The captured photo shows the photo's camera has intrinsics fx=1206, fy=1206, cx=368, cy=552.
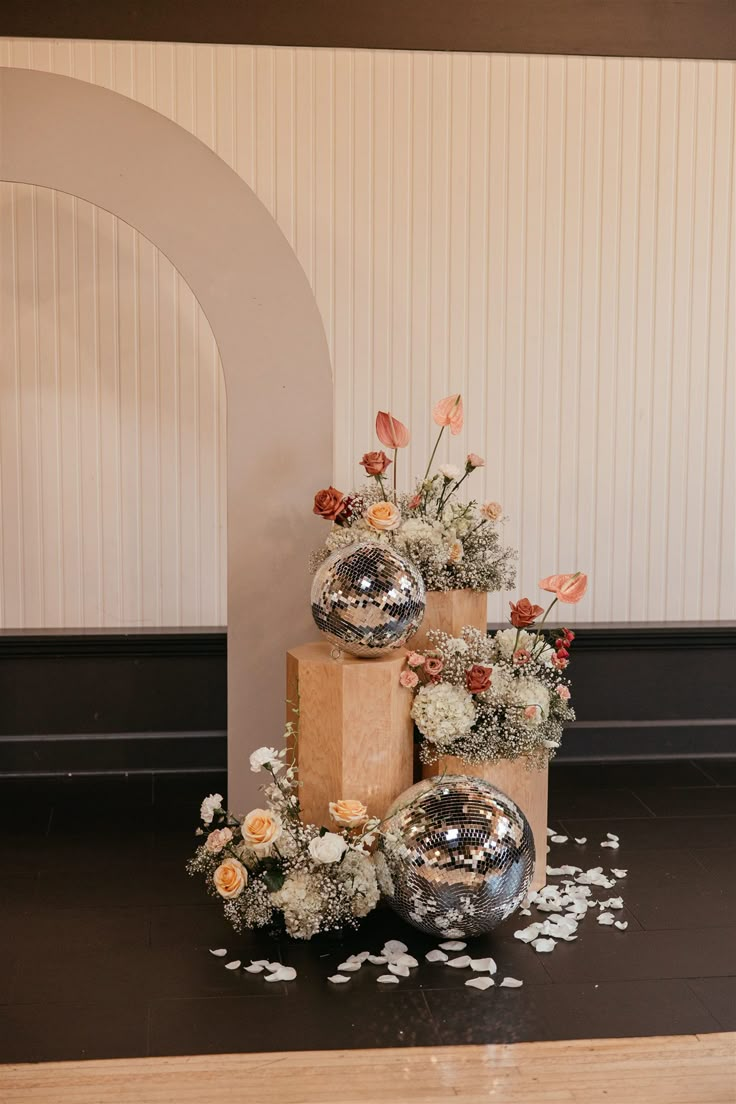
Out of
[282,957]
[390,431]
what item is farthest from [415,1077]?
[390,431]

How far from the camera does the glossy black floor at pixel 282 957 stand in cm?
277

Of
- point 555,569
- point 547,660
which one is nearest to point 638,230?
point 555,569

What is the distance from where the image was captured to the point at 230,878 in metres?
3.14

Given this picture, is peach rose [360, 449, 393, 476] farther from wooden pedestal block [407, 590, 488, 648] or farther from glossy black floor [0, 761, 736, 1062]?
glossy black floor [0, 761, 736, 1062]

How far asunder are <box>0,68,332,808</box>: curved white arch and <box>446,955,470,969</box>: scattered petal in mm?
1131

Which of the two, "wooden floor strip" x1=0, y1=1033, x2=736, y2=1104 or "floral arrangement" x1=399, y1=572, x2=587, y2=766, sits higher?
"floral arrangement" x1=399, y1=572, x2=587, y2=766

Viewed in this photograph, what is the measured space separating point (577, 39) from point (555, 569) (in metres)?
2.16

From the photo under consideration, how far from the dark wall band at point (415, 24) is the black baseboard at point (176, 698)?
7.67 feet

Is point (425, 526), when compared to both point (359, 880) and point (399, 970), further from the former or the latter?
point (399, 970)

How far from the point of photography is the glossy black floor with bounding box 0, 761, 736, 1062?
2.77 m

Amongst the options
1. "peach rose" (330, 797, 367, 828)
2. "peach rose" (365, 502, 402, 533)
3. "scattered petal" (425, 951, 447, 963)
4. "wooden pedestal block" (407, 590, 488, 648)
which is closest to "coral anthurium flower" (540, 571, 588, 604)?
"wooden pedestal block" (407, 590, 488, 648)

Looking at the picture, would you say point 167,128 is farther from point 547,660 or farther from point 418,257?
point 547,660

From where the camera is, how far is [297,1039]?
2.71 m

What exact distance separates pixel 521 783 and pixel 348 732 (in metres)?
0.57
